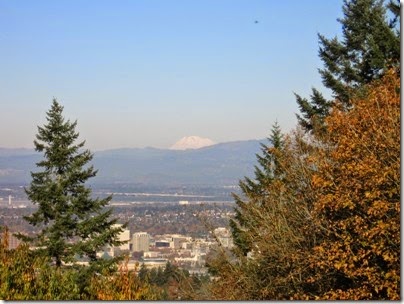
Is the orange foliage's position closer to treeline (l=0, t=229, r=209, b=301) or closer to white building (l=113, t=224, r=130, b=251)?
treeline (l=0, t=229, r=209, b=301)

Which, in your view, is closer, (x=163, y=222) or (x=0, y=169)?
(x=0, y=169)

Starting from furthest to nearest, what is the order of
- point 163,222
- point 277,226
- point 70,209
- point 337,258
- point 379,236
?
point 163,222
point 70,209
point 277,226
point 337,258
point 379,236

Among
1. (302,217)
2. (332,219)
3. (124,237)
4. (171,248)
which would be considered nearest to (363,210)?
(332,219)

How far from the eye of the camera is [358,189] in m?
8.41

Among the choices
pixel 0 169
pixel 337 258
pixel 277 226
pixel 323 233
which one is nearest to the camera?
pixel 337 258

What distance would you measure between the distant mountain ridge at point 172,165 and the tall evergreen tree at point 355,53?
440 centimetres

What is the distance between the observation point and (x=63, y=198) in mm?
16578

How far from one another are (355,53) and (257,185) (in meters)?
5.05

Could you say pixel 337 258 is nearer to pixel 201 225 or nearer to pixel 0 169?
pixel 201 225

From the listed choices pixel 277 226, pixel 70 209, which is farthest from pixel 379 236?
pixel 70 209

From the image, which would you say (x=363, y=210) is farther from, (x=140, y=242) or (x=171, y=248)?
(x=140, y=242)

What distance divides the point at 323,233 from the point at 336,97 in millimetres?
9083

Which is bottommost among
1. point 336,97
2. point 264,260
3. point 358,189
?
point 264,260

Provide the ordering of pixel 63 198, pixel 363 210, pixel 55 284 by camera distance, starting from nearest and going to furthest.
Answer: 1. pixel 55 284
2. pixel 363 210
3. pixel 63 198
